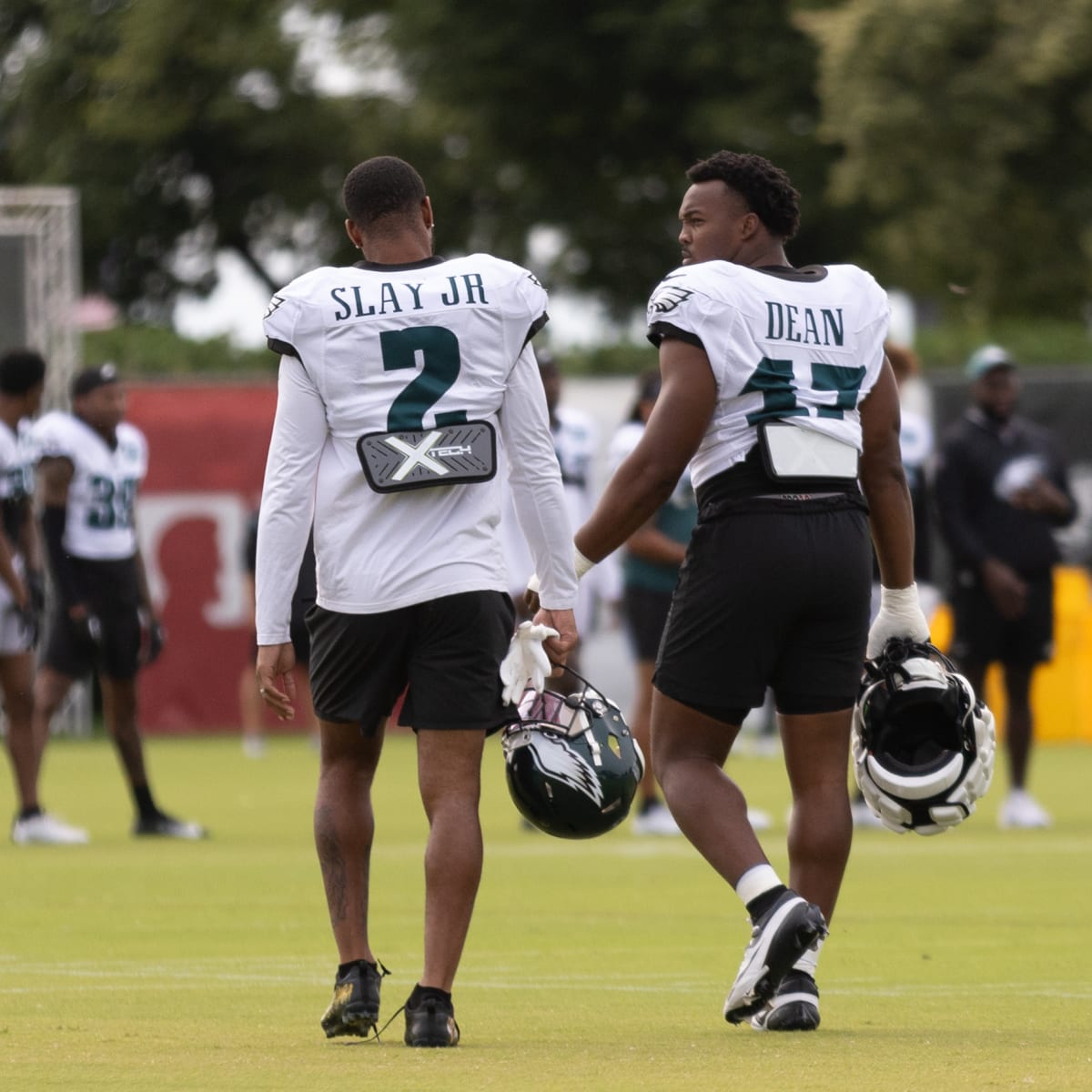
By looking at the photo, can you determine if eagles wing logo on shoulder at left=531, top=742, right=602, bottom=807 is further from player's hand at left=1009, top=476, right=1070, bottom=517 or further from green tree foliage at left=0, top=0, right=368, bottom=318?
green tree foliage at left=0, top=0, right=368, bottom=318

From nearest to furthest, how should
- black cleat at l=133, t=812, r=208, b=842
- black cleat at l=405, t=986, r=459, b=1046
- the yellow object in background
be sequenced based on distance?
black cleat at l=405, t=986, r=459, b=1046 → black cleat at l=133, t=812, r=208, b=842 → the yellow object in background

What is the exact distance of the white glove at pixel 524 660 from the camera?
6184 mm

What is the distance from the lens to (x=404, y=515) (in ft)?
20.2

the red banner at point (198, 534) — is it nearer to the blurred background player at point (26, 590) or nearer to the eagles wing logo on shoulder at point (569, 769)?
the blurred background player at point (26, 590)

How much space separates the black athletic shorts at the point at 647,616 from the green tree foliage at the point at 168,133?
64.0ft

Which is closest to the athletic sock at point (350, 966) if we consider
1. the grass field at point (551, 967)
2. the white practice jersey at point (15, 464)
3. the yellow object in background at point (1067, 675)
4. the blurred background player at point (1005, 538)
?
the grass field at point (551, 967)

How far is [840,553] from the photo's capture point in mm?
6402

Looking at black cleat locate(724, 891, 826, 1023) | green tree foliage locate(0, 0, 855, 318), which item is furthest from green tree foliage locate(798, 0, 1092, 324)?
black cleat locate(724, 891, 826, 1023)

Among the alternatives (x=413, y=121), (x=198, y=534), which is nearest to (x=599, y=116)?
(x=413, y=121)

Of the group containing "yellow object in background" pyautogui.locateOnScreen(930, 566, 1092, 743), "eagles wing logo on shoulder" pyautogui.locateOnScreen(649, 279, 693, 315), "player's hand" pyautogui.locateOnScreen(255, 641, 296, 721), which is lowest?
"yellow object in background" pyautogui.locateOnScreen(930, 566, 1092, 743)

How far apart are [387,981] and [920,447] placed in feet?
19.6

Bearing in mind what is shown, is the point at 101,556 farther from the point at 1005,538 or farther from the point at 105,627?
the point at 1005,538

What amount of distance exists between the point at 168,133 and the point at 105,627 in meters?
20.4

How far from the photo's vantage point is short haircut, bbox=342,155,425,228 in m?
6.26
